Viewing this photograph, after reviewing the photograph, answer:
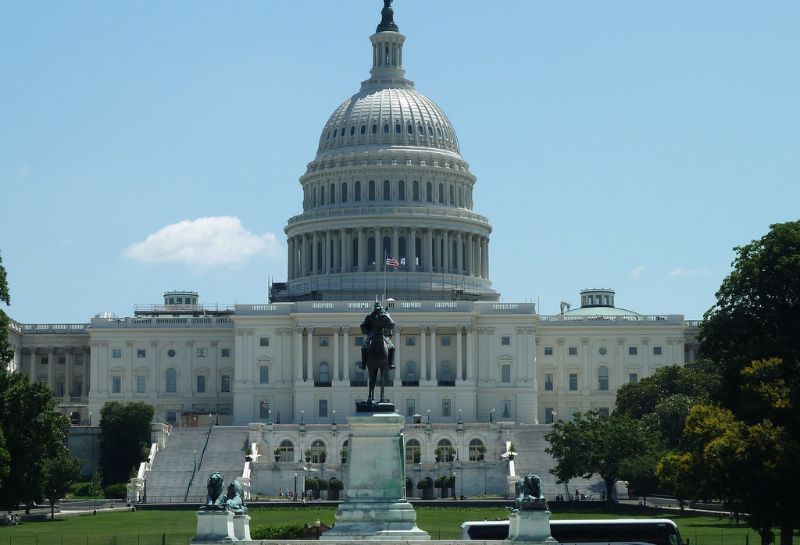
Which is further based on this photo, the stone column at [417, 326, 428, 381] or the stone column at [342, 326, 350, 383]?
the stone column at [342, 326, 350, 383]

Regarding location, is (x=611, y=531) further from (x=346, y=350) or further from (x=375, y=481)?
(x=346, y=350)

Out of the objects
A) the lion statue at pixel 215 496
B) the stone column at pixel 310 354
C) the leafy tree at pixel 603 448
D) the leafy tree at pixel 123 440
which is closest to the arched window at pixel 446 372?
the stone column at pixel 310 354

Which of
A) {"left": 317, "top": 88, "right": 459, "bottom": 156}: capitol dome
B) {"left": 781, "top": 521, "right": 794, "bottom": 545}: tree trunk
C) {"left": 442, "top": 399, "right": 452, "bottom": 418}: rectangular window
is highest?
{"left": 317, "top": 88, "right": 459, "bottom": 156}: capitol dome

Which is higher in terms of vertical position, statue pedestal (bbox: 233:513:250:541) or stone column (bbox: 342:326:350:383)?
stone column (bbox: 342:326:350:383)

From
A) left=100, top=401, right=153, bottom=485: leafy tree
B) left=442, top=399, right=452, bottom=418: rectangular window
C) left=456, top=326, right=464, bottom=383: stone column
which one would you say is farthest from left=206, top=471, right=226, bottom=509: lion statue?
left=456, top=326, right=464, bottom=383: stone column

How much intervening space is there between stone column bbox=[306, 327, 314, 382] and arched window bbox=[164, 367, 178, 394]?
49.3ft

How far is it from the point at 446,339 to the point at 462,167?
23342 mm

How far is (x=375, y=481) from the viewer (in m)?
64.6

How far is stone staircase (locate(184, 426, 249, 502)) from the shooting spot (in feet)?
472

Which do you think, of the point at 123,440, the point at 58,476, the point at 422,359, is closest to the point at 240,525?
the point at 58,476

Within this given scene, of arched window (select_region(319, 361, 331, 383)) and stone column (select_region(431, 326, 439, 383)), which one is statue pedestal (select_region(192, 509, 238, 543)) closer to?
stone column (select_region(431, 326, 439, 383))

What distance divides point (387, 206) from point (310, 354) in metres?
20.4

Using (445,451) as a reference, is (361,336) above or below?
above

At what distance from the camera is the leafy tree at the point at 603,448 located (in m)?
130
